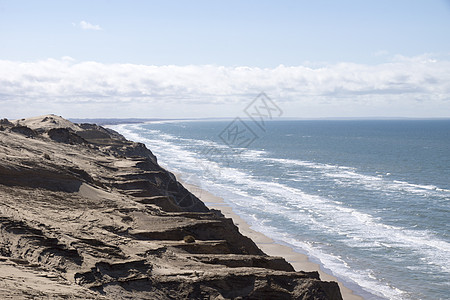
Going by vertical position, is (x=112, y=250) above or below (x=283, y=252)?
above

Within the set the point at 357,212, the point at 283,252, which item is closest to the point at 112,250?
the point at 283,252

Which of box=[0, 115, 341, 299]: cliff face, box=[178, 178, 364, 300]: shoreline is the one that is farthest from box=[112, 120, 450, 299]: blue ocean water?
box=[0, 115, 341, 299]: cliff face

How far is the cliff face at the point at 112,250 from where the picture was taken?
13.6 meters

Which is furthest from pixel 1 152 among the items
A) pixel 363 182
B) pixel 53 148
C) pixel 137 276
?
pixel 363 182

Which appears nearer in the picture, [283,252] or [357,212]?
[283,252]

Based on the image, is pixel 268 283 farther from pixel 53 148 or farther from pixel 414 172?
pixel 414 172

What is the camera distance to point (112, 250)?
52.7 ft

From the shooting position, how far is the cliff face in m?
13.6

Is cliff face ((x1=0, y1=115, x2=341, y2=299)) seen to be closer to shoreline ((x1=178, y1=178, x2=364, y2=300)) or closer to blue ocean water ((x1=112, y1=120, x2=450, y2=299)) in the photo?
shoreline ((x1=178, y1=178, x2=364, y2=300))

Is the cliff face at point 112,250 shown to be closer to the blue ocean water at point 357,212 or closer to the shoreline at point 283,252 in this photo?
the shoreline at point 283,252

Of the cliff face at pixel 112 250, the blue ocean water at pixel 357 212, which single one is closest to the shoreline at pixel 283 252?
the blue ocean water at pixel 357 212

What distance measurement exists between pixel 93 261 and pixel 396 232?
1006 inches

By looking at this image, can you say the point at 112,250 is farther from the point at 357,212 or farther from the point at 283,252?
the point at 357,212

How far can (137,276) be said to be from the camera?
14.3 meters
